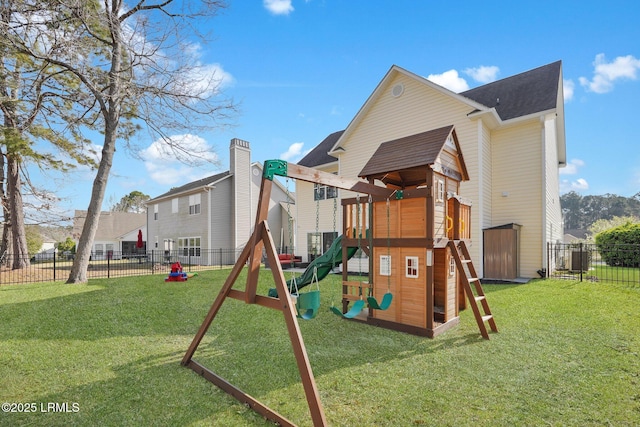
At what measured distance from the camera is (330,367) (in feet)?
14.5

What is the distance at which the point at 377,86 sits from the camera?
47.5 feet

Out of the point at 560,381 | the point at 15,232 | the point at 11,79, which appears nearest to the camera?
the point at 560,381

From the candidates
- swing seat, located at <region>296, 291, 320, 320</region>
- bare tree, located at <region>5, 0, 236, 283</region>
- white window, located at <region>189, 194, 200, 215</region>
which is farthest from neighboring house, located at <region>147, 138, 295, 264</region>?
swing seat, located at <region>296, 291, 320, 320</region>

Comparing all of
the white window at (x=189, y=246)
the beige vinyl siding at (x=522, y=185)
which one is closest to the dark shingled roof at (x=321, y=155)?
the beige vinyl siding at (x=522, y=185)

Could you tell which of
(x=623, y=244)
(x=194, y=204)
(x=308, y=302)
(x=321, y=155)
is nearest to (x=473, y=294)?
(x=308, y=302)

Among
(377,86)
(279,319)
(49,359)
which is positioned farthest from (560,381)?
(377,86)

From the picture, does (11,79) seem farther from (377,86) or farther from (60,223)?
(377,86)

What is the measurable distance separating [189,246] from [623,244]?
89.2ft

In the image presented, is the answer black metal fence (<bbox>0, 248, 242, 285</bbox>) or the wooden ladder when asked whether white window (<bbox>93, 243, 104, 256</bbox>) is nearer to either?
black metal fence (<bbox>0, 248, 242, 285</bbox>)

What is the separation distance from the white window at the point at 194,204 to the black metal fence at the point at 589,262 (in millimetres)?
21723

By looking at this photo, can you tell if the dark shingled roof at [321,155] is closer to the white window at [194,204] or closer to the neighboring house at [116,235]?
the white window at [194,204]

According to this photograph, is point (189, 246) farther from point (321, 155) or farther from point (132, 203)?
point (132, 203)

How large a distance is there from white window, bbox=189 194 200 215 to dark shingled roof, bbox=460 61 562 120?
19.7 m

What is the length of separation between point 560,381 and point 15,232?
67.0ft
